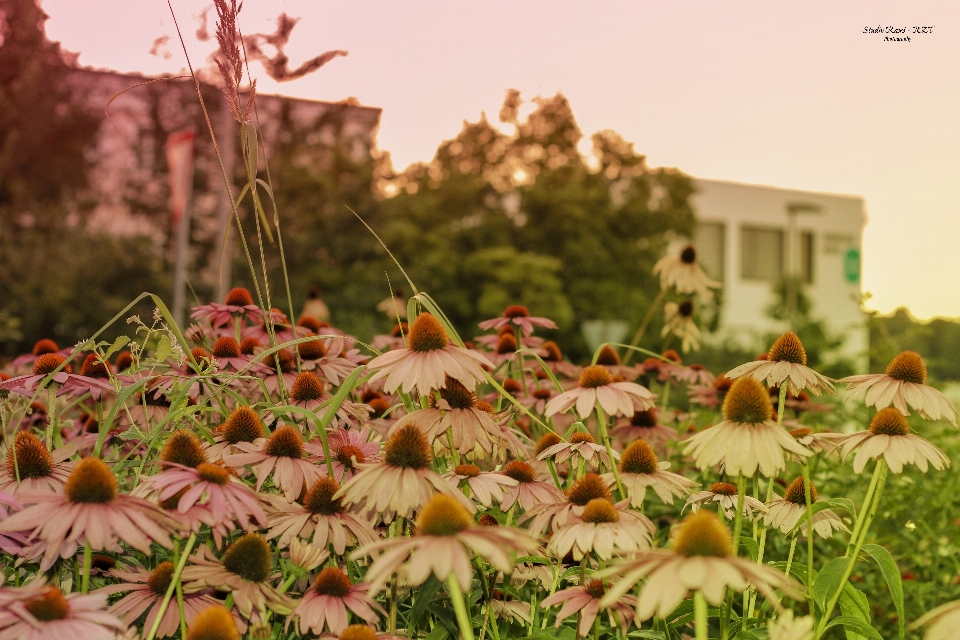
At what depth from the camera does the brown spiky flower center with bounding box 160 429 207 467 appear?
4.41 feet

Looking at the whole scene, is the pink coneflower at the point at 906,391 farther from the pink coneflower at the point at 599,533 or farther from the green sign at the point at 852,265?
the green sign at the point at 852,265

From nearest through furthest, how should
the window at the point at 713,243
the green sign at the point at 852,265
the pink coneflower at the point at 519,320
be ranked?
the pink coneflower at the point at 519,320, the window at the point at 713,243, the green sign at the point at 852,265

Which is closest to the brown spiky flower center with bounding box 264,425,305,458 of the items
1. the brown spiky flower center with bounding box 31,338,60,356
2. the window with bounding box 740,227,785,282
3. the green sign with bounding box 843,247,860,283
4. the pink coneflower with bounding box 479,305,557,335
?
the pink coneflower with bounding box 479,305,557,335

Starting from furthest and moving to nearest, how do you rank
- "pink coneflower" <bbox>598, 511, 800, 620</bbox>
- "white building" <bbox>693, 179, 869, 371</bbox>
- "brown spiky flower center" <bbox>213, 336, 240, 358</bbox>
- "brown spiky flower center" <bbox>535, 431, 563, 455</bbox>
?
"white building" <bbox>693, 179, 869, 371</bbox>, "brown spiky flower center" <bbox>213, 336, 240, 358</bbox>, "brown spiky flower center" <bbox>535, 431, 563, 455</bbox>, "pink coneflower" <bbox>598, 511, 800, 620</bbox>

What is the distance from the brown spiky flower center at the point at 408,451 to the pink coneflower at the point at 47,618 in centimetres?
40

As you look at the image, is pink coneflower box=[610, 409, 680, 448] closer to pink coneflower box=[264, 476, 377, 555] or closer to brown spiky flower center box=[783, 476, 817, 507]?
brown spiky flower center box=[783, 476, 817, 507]

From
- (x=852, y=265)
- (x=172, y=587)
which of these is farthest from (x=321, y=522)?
(x=852, y=265)

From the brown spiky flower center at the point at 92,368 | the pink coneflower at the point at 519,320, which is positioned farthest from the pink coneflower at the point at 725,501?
the brown spiky flower center at the point at 92,368

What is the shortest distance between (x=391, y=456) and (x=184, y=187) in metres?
12.7

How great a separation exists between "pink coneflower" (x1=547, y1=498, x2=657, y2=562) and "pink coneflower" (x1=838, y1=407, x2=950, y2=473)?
0.39 m

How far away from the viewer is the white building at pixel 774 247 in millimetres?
28969

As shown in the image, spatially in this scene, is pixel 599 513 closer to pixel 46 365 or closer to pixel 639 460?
pixel 639 460

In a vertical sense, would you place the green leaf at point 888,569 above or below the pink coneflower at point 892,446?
below

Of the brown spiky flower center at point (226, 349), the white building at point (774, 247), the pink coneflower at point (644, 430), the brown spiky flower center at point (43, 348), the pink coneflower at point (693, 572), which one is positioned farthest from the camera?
the white building at point (774, 247)
